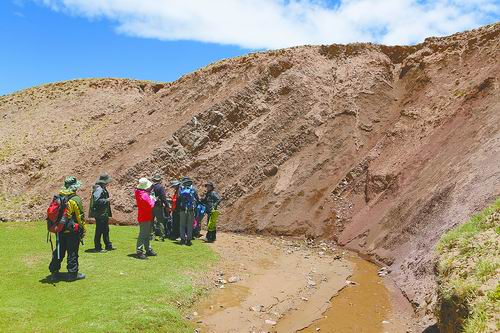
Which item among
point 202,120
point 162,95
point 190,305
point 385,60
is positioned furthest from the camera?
point 162,95

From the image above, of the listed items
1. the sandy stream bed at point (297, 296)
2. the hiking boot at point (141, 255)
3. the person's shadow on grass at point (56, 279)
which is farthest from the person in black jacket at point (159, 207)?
the person's shadow on grass at point (56, 279)

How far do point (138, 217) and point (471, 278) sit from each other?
9.84 metres

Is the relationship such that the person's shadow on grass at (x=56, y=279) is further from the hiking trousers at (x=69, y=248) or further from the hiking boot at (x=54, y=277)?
the hiking trousers at (x=69, y=248)

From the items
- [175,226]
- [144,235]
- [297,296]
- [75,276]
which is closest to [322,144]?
[175,226]

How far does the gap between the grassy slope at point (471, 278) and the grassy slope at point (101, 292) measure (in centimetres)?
532

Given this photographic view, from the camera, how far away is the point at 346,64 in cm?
3478

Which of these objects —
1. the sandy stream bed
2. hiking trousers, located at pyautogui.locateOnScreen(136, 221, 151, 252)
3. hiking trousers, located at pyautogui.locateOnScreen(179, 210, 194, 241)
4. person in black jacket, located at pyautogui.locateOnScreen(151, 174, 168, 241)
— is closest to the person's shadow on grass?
hiking trousers, located at pyautogui.locateOnScreen(136, 221, 151, 252)

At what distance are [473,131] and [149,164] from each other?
59.5ft

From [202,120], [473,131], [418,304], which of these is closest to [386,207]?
[473,131]

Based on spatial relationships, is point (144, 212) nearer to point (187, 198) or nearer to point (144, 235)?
point (144, 235)

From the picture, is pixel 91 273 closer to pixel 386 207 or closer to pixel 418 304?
pixel 418 304

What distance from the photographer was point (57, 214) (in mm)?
11797

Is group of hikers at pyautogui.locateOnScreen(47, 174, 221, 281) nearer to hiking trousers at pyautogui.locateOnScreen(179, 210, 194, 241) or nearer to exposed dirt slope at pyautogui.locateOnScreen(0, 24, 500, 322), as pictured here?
hiking trousers at pyautogui.locateOnScreen(179, 210, 194, 241)

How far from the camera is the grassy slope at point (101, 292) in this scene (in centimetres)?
970
